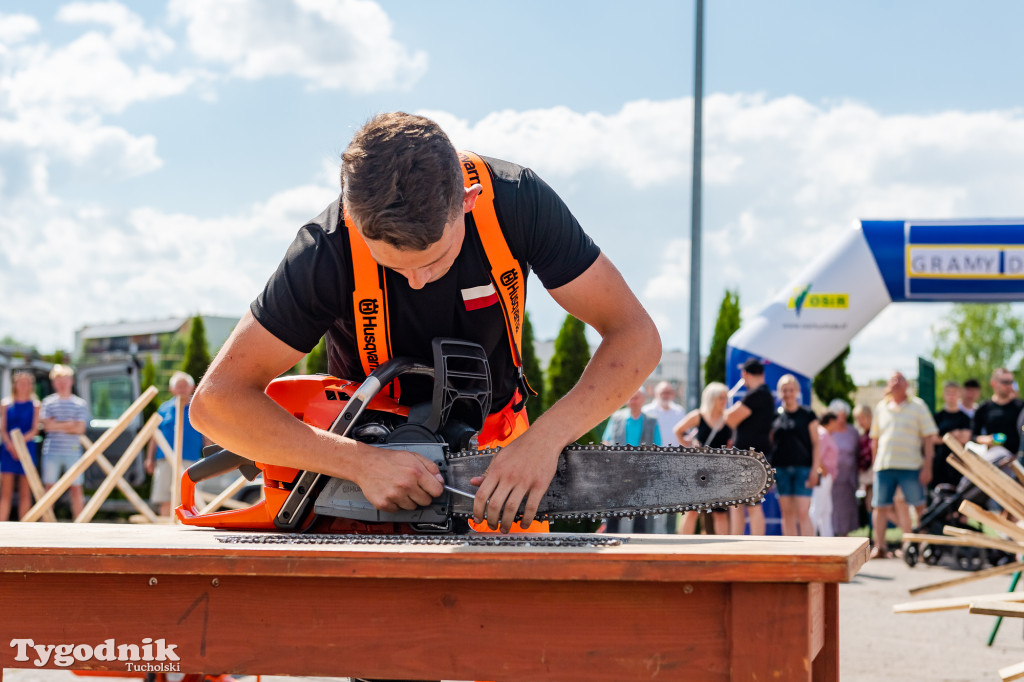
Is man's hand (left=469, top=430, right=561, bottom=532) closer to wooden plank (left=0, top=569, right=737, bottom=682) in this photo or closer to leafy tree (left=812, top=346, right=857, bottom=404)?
wooden plank (left=0, top=569, right=737, bottom=682)

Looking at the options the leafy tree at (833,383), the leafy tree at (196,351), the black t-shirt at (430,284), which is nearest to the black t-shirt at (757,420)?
the black t-shirt at (430,284)

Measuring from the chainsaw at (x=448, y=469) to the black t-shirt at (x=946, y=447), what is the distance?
376 inches

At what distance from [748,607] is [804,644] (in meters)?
0.10

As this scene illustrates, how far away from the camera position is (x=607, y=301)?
224 cm

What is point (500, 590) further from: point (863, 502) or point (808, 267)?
point (863, 502)

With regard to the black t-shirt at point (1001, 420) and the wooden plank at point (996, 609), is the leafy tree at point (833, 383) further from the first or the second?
the wooden plank at point (996, 609)

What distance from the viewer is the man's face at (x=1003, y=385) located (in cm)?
991

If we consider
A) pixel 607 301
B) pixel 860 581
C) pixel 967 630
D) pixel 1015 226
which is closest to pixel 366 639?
pixel 607 301

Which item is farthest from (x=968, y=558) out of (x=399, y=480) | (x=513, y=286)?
(x=399, y=480)

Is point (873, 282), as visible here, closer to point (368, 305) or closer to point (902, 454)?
point (902, 454)

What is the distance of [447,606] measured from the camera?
1.59m

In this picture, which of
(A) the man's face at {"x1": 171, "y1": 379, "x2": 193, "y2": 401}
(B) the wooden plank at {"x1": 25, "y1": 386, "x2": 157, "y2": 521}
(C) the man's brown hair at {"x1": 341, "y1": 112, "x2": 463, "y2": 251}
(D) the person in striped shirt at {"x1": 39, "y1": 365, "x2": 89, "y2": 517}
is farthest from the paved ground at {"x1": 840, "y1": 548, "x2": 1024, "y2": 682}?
(D) the person in striped shirt at {"x1": 39, "y1": 365, "x2": 89, "y2": 517}

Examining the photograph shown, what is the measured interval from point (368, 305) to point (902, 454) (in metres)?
9.13

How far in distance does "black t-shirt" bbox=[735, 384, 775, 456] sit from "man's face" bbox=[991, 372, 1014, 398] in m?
2.86
